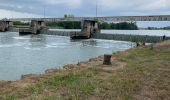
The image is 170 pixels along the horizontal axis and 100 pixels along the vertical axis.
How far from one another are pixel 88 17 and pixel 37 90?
77391 mm

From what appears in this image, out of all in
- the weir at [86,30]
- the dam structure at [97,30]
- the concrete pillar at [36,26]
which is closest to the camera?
the dam structure at [97,30]

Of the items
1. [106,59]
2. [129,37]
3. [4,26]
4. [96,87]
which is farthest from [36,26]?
[96,87]

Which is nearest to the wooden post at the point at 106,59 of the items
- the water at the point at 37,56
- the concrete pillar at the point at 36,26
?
the water at the point at 37,56

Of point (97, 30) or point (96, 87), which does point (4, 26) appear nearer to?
point (97, 30)

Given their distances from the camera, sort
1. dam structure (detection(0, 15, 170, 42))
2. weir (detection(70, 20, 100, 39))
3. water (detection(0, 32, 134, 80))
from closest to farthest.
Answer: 1. water (detection(0, 32, 134, 80))
2. dam structure (detection(0, 15, 170, 42))
3. weir (detection(70, 20, 100, 39))

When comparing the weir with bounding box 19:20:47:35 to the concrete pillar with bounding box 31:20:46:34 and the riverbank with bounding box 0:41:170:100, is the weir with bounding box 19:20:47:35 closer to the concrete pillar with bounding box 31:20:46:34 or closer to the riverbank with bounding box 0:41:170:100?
the concrete pillar with bounding box 31:20:46:34

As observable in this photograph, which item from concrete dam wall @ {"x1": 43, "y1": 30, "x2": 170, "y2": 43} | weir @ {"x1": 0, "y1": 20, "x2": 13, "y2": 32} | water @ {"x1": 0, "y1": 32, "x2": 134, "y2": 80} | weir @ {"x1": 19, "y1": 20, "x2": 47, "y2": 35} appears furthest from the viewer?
weir @ {"x1": 0, "y1": 20, "x2": 13, "y2": 32}

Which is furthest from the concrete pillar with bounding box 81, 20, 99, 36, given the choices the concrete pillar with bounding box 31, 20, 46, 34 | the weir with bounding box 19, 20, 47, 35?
the weir with bounding box 19, 20, 47, 35

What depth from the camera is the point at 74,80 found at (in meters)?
12.0

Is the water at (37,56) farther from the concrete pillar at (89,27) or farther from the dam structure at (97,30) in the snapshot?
the concrete pillar at (89,27)

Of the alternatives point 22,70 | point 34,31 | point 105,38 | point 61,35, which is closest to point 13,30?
point 34,31

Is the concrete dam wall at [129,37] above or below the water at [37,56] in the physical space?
above

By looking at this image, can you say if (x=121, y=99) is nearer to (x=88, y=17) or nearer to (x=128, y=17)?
(x=128, y=17)

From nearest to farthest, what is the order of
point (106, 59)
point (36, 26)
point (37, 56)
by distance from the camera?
point (106, 59)
point (37, 56)
point (36, 26)
